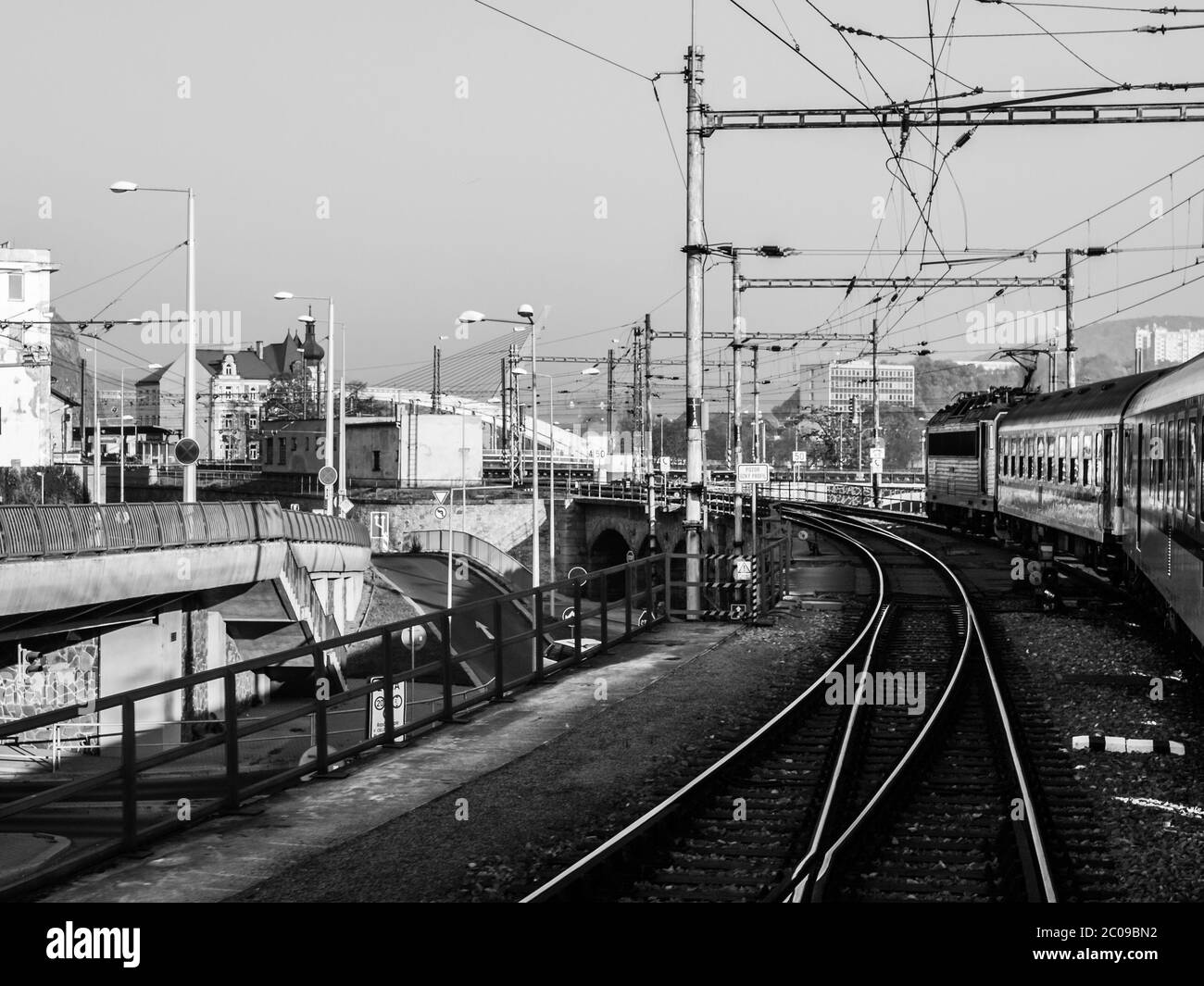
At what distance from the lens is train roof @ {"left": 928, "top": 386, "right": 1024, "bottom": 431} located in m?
39.8

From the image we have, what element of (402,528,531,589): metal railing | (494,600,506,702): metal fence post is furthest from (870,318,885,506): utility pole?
(494,600,506,702): metal fence post

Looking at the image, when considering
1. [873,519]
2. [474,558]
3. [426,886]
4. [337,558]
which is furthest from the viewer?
[873,519]

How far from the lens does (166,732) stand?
29.6 meters

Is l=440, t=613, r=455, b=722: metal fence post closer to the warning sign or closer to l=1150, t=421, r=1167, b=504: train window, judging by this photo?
the warning sign

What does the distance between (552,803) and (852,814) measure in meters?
2.33

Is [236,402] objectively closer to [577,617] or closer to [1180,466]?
[577,617]

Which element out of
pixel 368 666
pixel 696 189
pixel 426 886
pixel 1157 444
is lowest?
pixel 368 666

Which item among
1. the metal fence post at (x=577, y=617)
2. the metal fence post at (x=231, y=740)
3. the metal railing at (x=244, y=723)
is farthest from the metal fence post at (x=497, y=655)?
the metal fence post at (x=231, y=740)

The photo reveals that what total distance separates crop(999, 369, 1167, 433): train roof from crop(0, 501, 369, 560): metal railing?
19.0 meters

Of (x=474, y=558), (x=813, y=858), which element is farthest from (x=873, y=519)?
(x=813, y=858)

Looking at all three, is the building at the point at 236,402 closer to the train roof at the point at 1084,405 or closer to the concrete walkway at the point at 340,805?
the train roof at the point at 1084,405

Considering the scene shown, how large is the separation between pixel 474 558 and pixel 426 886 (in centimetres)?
4136

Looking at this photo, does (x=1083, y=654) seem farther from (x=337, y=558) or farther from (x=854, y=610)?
(x=337, y=558)

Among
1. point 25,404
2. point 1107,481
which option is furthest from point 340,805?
point 25,404
